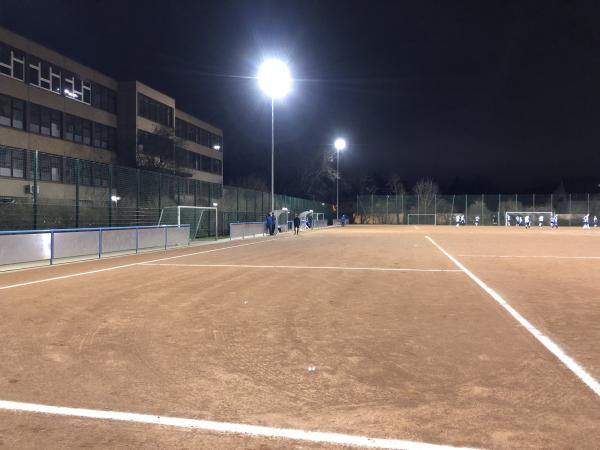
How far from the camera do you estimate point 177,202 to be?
28281 millimetres

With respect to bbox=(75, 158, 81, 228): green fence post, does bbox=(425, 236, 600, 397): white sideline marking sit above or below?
below

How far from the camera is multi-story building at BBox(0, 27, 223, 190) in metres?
39.9

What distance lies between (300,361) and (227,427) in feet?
6.04

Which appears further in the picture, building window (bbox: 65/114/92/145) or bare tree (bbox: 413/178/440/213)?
bare tree (bbox: 413/178/440/213)

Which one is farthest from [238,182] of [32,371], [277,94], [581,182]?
[581,182]

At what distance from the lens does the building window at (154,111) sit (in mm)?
55322

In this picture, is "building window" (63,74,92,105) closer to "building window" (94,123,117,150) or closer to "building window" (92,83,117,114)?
"building window" (92,83,117,114)

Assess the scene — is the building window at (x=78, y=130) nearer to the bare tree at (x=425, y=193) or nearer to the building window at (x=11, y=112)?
the building window at (x=11, y=112)

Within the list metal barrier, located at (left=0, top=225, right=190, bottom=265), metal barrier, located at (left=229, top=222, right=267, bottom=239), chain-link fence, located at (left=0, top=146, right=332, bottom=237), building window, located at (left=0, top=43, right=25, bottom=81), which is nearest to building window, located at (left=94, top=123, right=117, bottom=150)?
building window, located at (left=0, top=43, right=25, bottom=81)

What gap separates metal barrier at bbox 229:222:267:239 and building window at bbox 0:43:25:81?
2343 cm

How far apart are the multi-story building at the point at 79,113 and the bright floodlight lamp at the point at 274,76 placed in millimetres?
9145

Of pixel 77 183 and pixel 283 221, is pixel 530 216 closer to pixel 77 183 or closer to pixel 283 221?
pixel 283 221

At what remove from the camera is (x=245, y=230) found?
32.5 meters

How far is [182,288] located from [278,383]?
643cm
